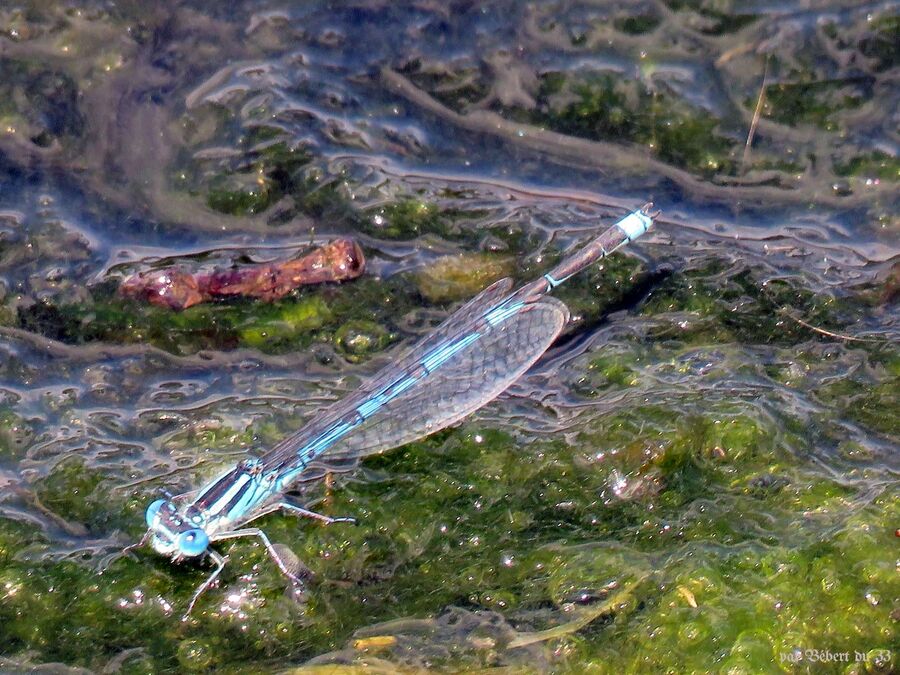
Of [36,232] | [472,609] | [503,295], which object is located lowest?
[472,609]

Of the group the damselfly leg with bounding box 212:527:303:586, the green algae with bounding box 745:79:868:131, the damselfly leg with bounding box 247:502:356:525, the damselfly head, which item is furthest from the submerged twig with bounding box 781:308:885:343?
the damselfly head

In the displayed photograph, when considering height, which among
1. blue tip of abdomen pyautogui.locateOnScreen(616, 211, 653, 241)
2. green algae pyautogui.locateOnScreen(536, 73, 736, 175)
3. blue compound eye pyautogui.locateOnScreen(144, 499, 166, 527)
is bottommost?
blue compound eye pyautogui.locateOnScreen(144, 499, 166, 527)

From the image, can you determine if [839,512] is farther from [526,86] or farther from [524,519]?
[526,86]

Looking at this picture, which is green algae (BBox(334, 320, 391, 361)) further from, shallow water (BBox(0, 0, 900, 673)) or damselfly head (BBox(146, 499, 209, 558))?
damselfly head (BBox(146, 499, 209, 558))

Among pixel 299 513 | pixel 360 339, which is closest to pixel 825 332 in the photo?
pixel 360 339

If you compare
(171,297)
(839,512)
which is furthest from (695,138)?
(171,297)

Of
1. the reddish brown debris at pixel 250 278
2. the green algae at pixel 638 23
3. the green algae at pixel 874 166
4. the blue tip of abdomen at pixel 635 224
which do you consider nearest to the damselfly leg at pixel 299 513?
the reddish brown debris at pixel 250 278

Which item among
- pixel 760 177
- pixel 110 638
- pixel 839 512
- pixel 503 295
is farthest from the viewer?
pixel 760 177
